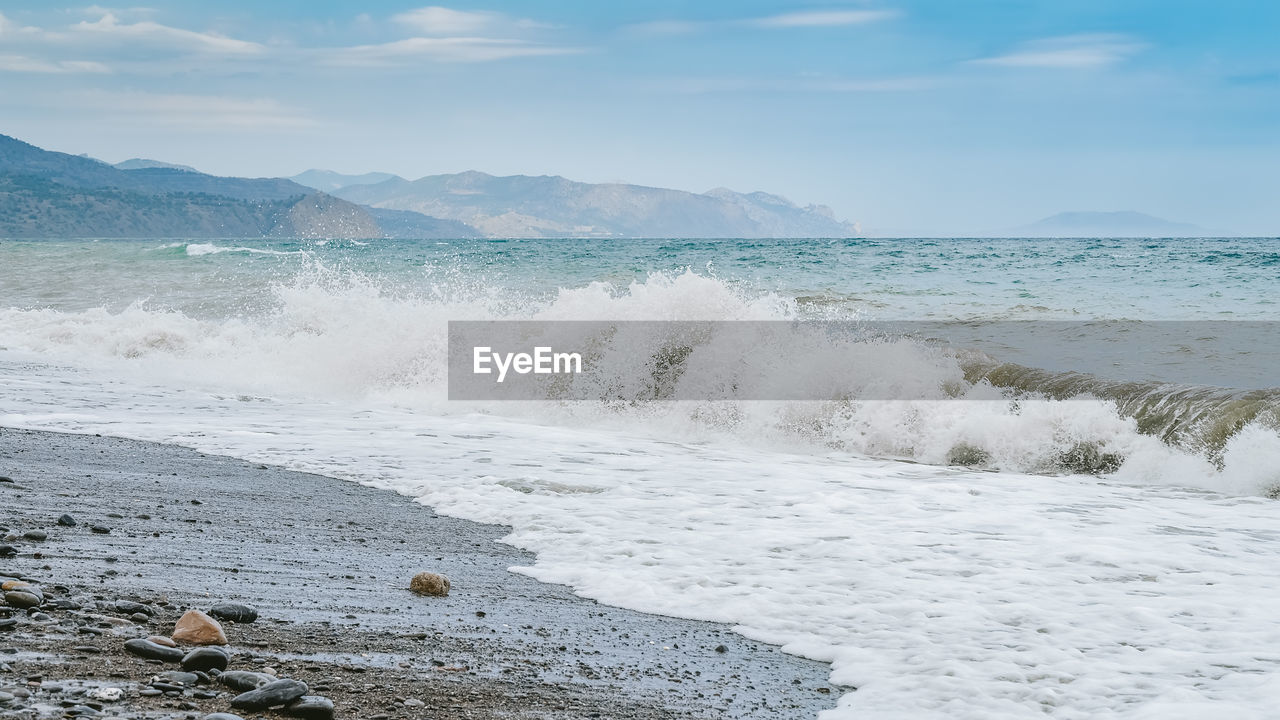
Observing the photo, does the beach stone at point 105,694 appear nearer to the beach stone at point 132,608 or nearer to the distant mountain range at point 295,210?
the beach stone at point 132,608

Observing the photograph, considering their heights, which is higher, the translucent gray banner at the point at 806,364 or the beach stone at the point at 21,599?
the translucent gray banner at the point at 806,364

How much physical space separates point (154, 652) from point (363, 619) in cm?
81

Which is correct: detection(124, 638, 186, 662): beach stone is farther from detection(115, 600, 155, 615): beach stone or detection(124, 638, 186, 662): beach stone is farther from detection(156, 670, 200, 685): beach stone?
detection(115, 600, 155, 615): beach stone

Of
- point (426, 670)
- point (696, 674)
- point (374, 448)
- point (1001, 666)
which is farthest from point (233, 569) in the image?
point (374, 448)

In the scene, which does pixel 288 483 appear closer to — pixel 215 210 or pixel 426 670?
pixel 426 670

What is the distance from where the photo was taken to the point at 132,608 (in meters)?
3.25

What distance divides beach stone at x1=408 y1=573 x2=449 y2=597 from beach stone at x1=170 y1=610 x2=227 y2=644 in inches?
37.7

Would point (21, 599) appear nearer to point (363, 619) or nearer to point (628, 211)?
Answer: point (363, 619)

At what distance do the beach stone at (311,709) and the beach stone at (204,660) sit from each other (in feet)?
1.16

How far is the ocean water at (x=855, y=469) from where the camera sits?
357 cm

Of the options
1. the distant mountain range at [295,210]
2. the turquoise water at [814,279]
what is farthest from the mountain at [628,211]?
the turquoise water at [814,279]

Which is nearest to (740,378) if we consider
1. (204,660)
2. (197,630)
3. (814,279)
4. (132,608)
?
(132,608)

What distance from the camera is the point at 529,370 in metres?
12.1

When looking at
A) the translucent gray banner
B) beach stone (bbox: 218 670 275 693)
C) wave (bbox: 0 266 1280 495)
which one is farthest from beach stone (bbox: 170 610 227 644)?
the translucent gray banner
